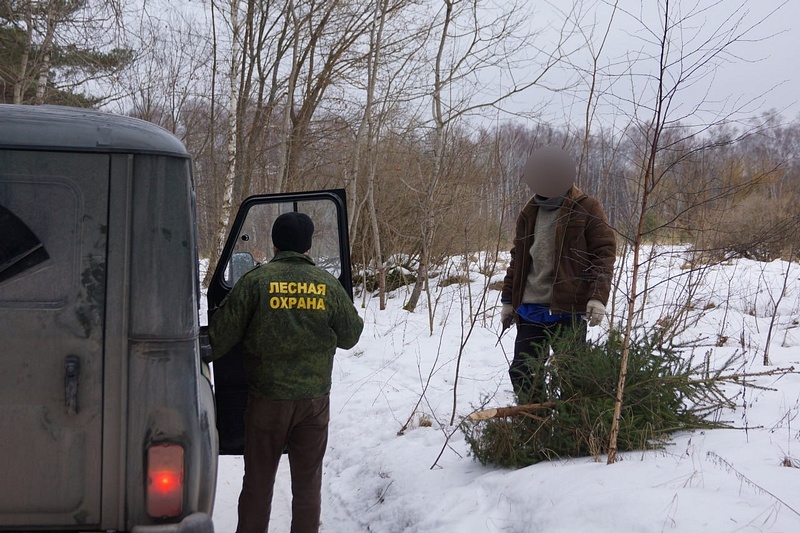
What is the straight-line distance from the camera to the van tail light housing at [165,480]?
7.35ft

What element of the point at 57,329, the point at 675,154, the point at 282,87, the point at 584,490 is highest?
the point at 282,87

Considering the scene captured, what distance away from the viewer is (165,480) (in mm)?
2252

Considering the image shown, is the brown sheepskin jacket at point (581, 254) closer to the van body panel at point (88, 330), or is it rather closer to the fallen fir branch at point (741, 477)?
the fallen fir branch at point (741, 477)

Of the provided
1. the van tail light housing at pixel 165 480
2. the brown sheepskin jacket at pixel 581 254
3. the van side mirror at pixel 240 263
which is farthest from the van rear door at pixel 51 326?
the brown sheepskin jacket at pixel 581 254

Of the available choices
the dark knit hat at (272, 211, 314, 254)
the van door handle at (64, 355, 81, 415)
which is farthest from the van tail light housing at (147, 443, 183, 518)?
the dark knit hat at (272, 211, 314, 254)

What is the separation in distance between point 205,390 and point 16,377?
67 centimetres

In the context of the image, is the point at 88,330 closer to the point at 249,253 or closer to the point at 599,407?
the point at 249,253

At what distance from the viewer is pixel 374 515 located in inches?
161

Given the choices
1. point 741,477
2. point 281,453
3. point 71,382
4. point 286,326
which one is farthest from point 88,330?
point 741,477

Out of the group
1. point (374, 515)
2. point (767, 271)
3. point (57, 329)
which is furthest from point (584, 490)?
point (767, 271)

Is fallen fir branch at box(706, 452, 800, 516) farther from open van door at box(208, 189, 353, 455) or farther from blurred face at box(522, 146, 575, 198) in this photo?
open van door at box(208, 189, 353, 455)

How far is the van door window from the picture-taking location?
7.14 feet

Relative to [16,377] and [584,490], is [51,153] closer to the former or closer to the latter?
[16,377]

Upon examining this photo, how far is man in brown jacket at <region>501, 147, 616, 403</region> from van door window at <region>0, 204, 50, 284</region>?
2.72 meters
